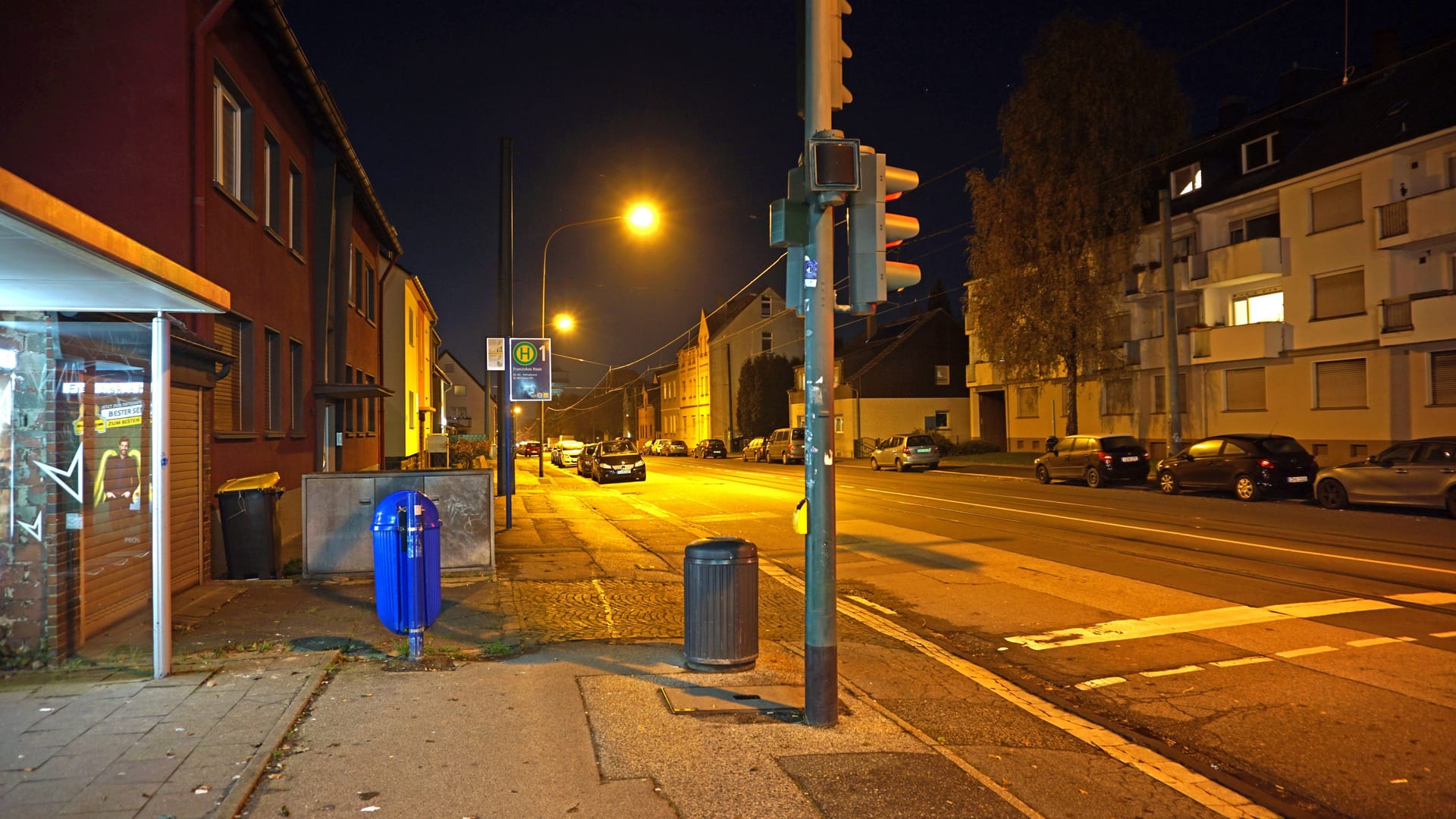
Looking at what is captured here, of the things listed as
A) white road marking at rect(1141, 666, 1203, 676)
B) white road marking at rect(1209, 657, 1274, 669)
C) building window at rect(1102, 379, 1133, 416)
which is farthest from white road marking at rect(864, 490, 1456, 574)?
building window at rect(1102, 379, 1133, 416)

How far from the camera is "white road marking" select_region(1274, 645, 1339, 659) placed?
7270mm

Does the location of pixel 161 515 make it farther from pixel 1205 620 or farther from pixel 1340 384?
pixel 1340 384

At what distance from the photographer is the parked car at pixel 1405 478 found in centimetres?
1714

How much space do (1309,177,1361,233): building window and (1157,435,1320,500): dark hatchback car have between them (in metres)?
10.5

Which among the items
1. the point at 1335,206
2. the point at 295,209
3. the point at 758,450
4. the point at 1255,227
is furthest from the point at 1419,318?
the point at 758,450

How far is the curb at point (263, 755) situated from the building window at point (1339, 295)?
3032cm

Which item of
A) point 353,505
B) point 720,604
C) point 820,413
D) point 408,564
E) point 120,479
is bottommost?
point 720,604

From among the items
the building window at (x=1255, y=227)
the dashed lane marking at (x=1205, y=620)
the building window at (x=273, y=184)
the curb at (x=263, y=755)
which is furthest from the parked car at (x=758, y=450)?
the curb at (x=263, y=755)

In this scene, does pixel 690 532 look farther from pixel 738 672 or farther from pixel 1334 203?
pixel 1334 203

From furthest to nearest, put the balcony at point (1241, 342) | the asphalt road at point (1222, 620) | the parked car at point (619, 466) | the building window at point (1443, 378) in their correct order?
the parked car at point (619, 466) → the balcony at point (1241, 342) → the building window at point (1443, 378) → the asphalt road at point (1222, 620)

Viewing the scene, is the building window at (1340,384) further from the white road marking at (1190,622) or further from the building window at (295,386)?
the building window at (295,386)

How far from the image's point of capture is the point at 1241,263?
31547 millimetres

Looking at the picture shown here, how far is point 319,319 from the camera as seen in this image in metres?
17.7

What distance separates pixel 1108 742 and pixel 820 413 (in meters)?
2.48
